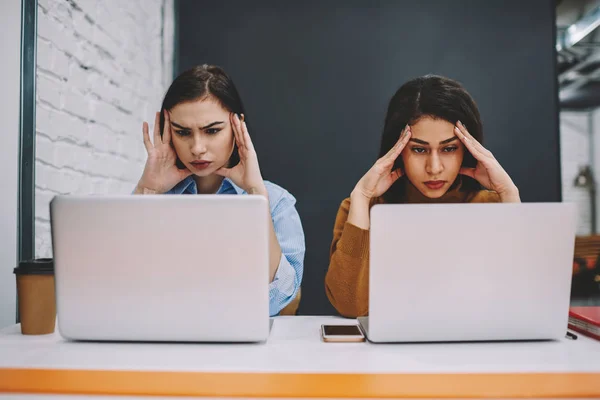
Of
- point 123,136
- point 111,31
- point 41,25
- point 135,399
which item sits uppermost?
point 111,31

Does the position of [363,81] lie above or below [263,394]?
above

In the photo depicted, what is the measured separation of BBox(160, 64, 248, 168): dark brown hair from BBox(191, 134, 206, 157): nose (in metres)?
0.13

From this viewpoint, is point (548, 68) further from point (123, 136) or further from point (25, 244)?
point (25, 244)

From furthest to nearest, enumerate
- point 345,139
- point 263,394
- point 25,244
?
point 345,139 < point 25,244 < point 263,394

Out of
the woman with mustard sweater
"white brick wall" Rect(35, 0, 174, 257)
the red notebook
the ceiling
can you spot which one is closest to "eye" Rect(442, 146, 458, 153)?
the woman with mustard sweater

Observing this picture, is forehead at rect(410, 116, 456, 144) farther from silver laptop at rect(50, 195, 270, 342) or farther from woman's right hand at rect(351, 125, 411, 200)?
silver laptop at rect(50, 195, 270, 342)

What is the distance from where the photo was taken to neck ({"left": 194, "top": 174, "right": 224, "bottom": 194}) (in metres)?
1.78

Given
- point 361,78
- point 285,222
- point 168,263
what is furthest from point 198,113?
point 361,78

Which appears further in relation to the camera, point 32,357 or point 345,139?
point 345,139

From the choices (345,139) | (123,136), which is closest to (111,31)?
(123,136)

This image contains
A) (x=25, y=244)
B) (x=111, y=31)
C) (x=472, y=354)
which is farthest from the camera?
(x=111, y=31)

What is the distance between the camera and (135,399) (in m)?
0.73

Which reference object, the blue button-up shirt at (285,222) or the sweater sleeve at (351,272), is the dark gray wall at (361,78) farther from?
the sweater sleeve at (351,272)

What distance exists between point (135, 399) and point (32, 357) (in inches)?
10.1
